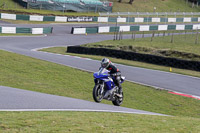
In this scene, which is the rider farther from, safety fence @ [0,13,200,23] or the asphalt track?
safety fence @ [0,13,200,23]

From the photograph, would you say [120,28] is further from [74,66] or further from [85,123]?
[85,123]

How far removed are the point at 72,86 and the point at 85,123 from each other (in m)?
8.90

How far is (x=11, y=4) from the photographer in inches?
1987

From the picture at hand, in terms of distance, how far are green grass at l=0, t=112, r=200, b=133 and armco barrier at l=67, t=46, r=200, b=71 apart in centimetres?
1566

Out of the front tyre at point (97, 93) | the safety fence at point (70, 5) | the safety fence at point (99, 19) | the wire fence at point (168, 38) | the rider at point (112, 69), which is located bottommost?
the front tyre at point (97, 93)

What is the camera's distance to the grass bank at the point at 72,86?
15453 mm

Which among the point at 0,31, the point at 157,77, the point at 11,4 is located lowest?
the point at 157,77

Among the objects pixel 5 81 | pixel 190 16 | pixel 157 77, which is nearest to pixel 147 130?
pixel 5 81

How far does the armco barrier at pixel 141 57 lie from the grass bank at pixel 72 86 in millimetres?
7422

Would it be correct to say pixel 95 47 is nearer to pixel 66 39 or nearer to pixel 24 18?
pixel 66 39

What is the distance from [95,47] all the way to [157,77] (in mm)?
10550

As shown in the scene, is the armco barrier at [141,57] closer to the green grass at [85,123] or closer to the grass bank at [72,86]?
the grass bank at [72,86]

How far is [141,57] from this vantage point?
90.3 ft

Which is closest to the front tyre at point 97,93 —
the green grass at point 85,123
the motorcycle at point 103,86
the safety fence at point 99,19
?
the motorcycle at point 103,86
